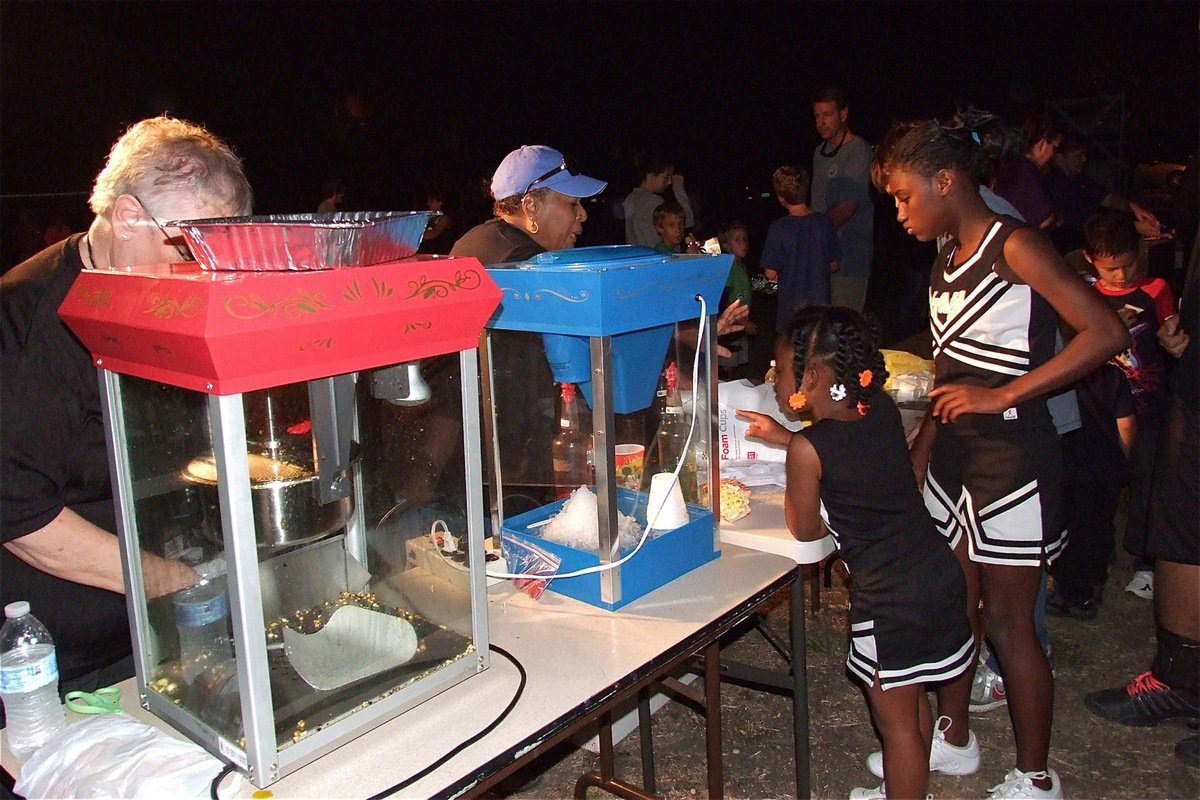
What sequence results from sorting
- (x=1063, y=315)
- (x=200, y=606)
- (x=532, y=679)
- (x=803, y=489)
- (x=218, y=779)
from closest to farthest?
(x=218, y=779), (x=200, y=606), (x=532, y=679), (x=803, y=489), (x=1063, y=315)

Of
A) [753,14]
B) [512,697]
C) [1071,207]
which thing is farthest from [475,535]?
[753,14]

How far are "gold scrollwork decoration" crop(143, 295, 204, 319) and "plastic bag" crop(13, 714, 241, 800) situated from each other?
637 mm

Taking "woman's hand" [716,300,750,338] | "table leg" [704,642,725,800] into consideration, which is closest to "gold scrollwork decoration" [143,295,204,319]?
"table leg" [704,642,725,800]

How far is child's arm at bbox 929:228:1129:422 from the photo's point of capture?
81.6 inches

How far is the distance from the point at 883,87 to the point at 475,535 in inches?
502

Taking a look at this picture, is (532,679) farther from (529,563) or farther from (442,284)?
(442,284)

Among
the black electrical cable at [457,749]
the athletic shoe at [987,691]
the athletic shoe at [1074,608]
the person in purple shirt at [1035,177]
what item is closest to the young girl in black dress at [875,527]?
the black electrical cable at [457,749]

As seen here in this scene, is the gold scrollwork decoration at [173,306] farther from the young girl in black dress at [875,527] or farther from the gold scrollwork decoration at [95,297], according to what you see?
the young girl in black dress at [875,527]

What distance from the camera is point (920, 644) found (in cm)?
197

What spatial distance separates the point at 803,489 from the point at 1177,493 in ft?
4.46

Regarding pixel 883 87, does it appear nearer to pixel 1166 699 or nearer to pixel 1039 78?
pixel 1039 78

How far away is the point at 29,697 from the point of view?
131 centimetres

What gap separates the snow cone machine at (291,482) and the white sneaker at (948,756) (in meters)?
1.70

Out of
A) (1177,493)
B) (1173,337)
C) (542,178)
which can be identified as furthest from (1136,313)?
(542,178)
